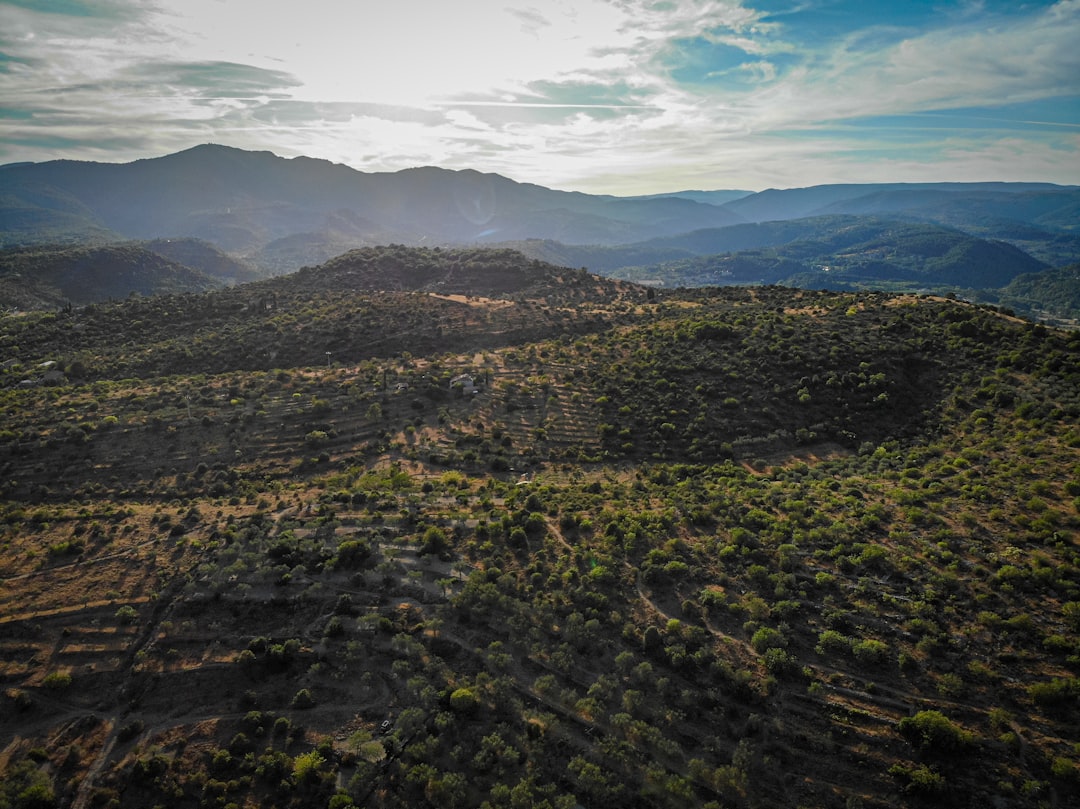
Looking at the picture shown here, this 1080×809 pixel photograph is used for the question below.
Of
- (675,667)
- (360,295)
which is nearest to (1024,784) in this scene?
(675,667)

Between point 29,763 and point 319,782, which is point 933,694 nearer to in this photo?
point 319,782

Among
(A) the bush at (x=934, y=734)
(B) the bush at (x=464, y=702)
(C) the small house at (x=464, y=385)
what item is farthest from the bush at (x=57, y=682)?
(A) the bush at (x=934, y=734)

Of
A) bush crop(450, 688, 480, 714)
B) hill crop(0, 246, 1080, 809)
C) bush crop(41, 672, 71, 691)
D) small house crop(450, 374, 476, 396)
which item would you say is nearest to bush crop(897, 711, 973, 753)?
hill crop(0, 246, 1080, 809)

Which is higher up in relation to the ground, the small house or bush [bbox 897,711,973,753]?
the small house

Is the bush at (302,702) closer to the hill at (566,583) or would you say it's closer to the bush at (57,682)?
the hill at (566,583)

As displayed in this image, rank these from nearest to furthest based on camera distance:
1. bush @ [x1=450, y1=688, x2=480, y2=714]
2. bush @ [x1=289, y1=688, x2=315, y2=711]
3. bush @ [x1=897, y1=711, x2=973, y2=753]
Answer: bush @ [x1=897, y1=711, x2=973, y2=753]
bush @ [x1=450, y1=688, x2=480, y2=714]
bush @ [x1=289, y1=688, x2=315, y2=711]

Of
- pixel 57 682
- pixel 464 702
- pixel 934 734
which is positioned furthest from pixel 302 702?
pixel 934 734

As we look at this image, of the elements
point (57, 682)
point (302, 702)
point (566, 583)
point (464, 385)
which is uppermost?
point (464, 385)

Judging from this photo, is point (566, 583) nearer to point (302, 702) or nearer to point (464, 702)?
point (464, 702)

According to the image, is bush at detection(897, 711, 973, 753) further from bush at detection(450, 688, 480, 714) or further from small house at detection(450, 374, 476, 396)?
small house at detection(450, 374, 476, 396)

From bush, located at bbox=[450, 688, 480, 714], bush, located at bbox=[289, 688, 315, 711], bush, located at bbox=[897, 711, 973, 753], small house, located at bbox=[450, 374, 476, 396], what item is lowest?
bush, located at bbox=[289, 688, 315, 711]
